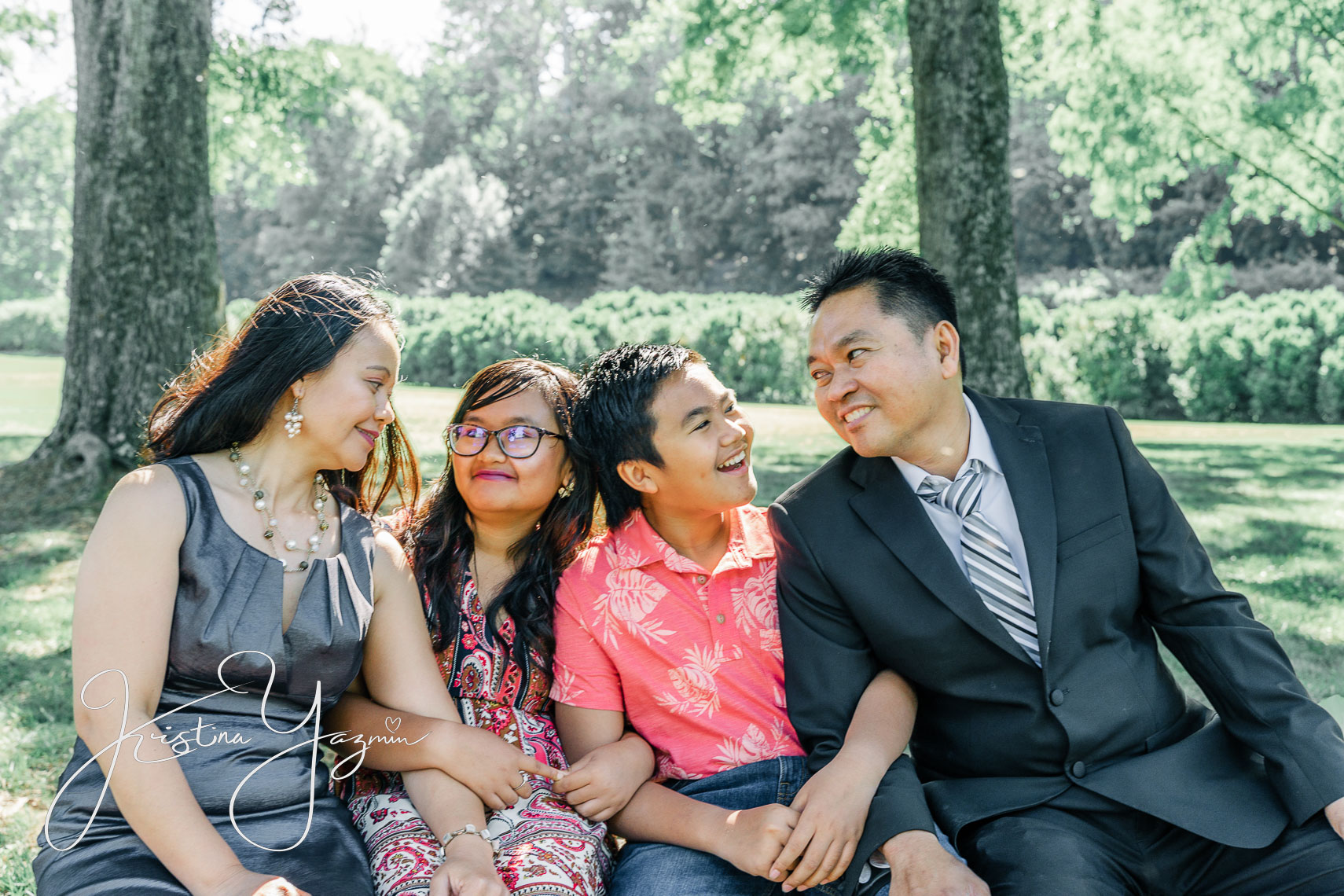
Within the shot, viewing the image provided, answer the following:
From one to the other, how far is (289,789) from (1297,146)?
14.6 meters

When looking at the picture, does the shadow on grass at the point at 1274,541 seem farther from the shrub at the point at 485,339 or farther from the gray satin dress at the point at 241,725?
the shrub at the point at 485,339

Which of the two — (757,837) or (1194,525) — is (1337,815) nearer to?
(757,837)

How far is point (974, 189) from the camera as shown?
23.9ft

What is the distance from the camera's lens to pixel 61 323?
41469 mm

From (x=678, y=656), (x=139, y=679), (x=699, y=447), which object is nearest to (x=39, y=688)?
(x=139, y=679)

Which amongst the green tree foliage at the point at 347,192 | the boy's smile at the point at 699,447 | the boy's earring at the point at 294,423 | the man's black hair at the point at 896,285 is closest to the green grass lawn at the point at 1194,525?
the boy's earring at the point at 294,423

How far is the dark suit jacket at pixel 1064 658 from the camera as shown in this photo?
2.54 meters

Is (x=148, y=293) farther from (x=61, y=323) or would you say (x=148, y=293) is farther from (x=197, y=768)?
(x=61, y=323)

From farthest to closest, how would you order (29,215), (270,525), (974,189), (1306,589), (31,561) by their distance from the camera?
(29,215), (974,189), (31,561), (1306,589), (270,525)

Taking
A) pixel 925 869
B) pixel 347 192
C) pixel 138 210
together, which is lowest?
pixel 925 869

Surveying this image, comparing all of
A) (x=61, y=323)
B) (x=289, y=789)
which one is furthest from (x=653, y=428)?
(x=61, y=323)

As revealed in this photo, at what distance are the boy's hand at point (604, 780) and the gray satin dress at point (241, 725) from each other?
0.53 metres

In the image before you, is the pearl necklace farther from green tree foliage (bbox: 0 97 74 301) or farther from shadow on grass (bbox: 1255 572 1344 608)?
green tree foliage (bbox: 0 97 74 301)

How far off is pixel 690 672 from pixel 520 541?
71cm
